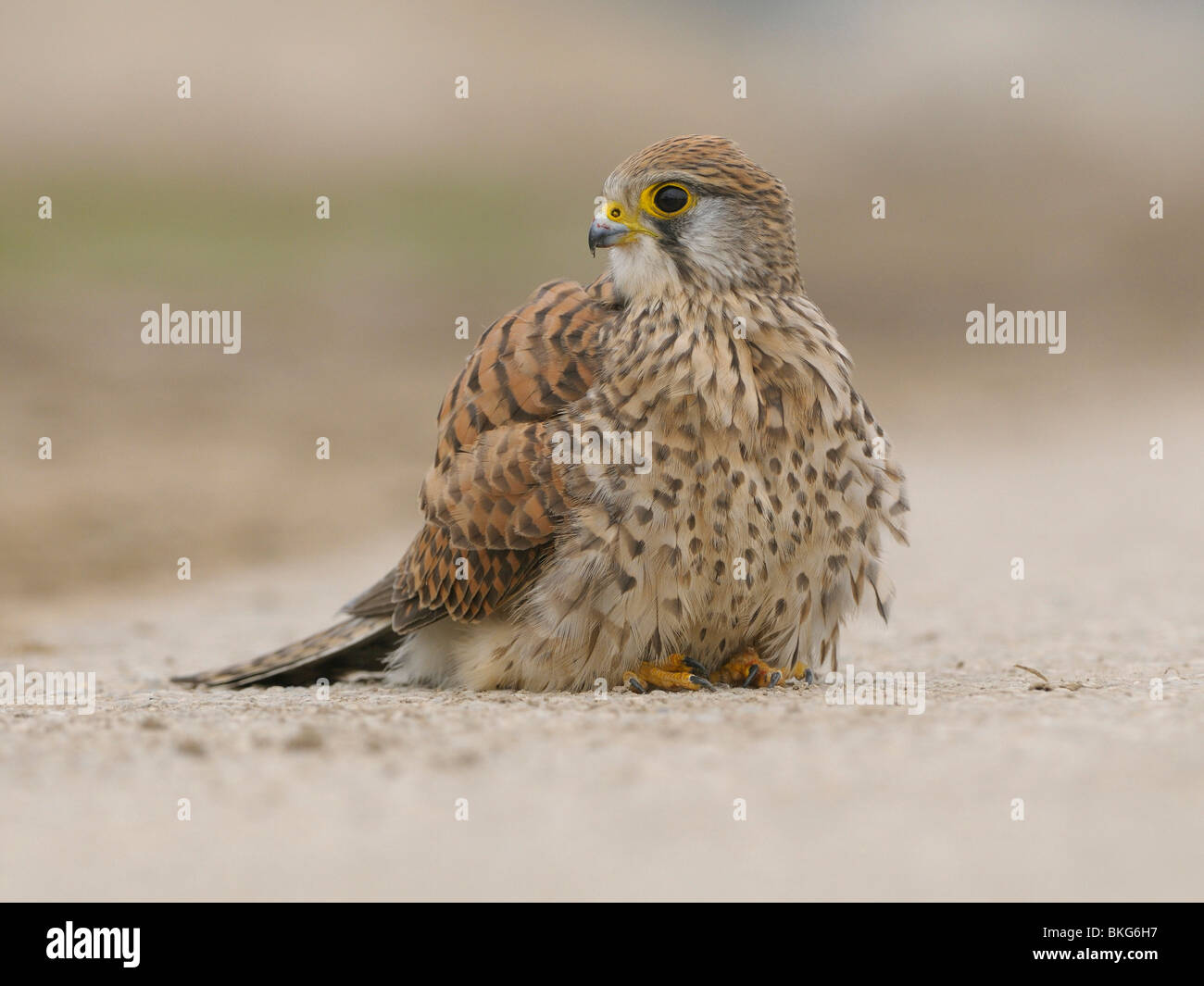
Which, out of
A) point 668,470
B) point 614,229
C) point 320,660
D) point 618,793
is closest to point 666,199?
point 614,229

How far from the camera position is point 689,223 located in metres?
4.68

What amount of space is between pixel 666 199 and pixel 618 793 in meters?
A: 2.21

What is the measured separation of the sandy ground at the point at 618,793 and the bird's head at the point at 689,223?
1273mm

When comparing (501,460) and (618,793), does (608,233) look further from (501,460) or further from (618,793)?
(618,793)

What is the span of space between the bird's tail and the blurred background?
A: 392cm

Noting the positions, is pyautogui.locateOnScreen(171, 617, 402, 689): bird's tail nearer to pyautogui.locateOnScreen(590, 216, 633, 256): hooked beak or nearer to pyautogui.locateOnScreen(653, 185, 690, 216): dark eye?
pyautogui.locateOnScreen(590, 216, 633, 256): hooked beak

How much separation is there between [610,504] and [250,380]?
37.9 ft

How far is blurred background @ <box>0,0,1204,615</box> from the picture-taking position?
1229 centimetres

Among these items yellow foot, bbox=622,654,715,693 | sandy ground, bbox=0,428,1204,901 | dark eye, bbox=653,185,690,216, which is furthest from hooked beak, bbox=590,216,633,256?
sandy ground, bbox=0,428,1204,901

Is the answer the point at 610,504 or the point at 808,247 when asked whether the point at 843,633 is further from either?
the point at 808,247

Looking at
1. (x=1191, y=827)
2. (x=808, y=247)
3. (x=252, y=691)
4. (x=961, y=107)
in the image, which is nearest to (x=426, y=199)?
(x=808, y=247)

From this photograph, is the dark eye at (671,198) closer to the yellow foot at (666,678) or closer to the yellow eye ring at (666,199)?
the yellow eye ring at (666,199)

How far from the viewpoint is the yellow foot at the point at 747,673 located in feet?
15.4
